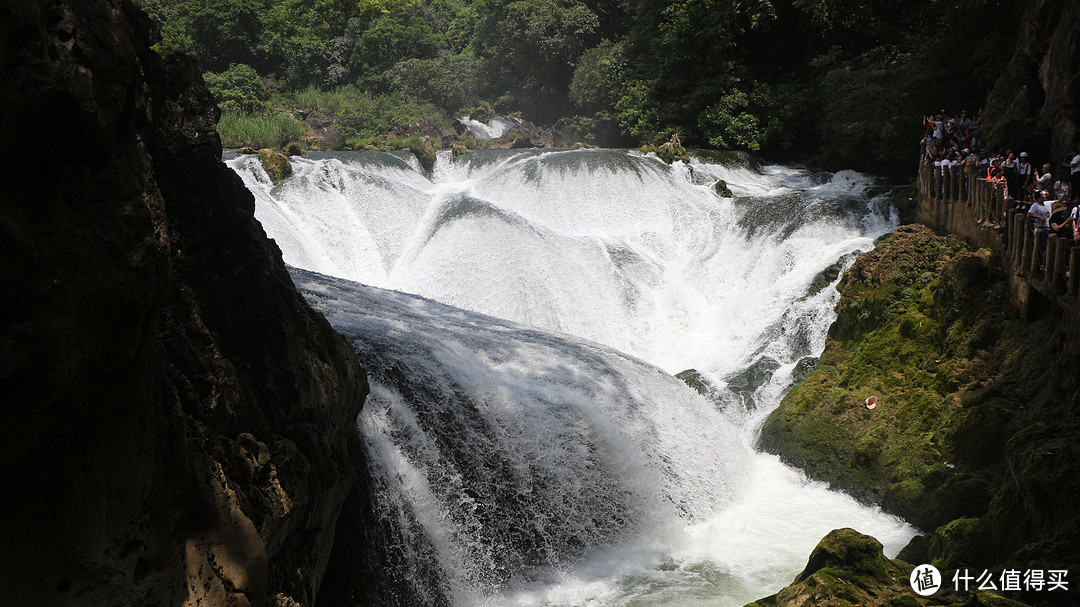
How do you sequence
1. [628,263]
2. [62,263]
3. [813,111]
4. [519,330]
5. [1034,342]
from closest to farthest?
1. [62,263]
2. [1034,342]
3. [519,330]
4. [628,263]
5. [813,111]

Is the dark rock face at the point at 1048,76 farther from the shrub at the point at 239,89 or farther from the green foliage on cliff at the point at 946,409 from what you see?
the shrub at the point at 239,89

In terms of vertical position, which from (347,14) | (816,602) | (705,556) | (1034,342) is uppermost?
(347,14)

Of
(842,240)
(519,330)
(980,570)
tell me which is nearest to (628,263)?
(842,240)

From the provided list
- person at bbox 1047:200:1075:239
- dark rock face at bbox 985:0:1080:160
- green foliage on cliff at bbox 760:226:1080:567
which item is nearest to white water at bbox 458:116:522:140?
dark rock face at bbox 985:0:1080:160

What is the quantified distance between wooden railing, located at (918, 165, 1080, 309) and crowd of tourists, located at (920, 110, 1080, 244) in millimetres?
111

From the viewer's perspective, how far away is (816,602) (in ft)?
17.7

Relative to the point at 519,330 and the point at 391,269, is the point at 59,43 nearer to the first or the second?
the point at 519,330

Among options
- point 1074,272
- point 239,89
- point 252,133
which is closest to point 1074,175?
point 1074,272

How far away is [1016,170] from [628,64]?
18.7 metres

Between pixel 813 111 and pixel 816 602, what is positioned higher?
pixel 813 111

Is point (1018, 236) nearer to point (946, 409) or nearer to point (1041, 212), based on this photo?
point (1041, 212)

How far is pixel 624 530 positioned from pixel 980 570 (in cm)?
320

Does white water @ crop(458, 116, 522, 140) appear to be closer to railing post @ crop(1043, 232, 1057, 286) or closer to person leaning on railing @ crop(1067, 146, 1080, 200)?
person leaning on railing @ crop(1067, 146, 1080, 200)

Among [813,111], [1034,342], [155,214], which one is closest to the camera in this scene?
[155,214]
